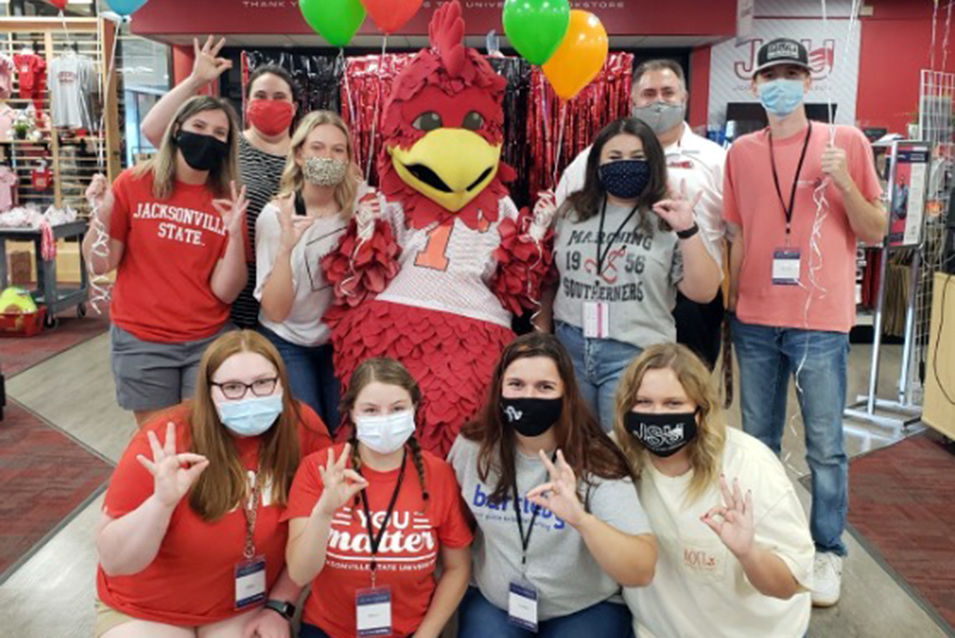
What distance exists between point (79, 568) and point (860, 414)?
3817 millimetres

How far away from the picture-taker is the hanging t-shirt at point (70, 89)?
7980 mm

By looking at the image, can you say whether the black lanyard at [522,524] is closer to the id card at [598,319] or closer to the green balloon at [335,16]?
the id card at [598,319]

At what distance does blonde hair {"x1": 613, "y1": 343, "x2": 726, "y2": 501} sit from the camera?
Answer: 1825mm

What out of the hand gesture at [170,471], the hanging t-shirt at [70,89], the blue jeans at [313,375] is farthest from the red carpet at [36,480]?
the hanging t-shirt at [70,89]

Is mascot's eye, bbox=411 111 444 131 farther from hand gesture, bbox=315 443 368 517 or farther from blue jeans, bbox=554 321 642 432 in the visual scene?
hand gesture, bbox=315 443 368 517

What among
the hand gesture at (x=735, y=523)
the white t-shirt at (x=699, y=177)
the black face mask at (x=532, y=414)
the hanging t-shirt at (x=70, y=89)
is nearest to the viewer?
the hand gesture at (x=735, y=523)

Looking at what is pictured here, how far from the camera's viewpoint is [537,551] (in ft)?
6.26

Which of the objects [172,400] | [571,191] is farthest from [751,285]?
[172,400]

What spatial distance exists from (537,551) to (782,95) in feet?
4.59

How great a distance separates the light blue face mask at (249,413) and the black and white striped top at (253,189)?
80 cm

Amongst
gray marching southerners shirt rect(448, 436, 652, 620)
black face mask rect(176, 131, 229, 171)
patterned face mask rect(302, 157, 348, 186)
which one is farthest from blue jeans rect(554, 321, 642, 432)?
black face mask rect(176, 131, 229, 171)

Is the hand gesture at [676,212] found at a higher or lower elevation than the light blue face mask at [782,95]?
lower

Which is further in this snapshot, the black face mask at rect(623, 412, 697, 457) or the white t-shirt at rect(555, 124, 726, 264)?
the white t-shirt at rect(555, 124, 726, 264)

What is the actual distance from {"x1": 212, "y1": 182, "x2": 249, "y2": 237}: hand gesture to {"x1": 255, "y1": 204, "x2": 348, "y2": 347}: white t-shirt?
6 cm
